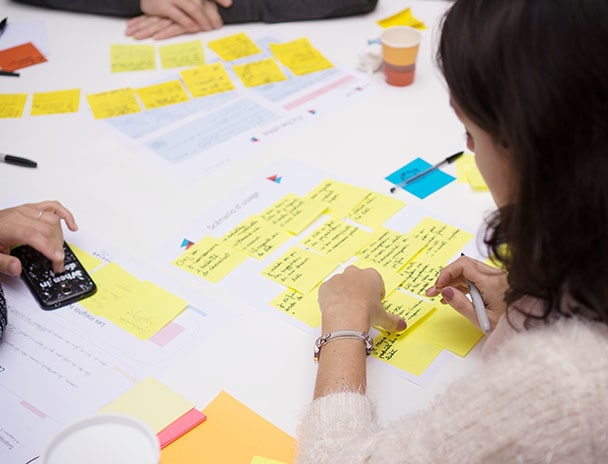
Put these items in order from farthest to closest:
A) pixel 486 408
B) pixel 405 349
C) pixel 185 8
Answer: pixel 185 8 < pixel 405 349 < pixel 486 408

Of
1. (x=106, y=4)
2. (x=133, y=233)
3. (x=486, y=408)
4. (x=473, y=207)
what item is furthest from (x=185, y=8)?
(x=486, y=408)

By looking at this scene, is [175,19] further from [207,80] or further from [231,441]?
[231,441]

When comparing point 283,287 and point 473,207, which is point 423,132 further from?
point 283,287

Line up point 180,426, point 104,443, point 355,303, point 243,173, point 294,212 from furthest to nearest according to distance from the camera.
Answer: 1. point 243,173
2. point 294,212
3. point 355,303
4. point 180,426
5. point 104,443

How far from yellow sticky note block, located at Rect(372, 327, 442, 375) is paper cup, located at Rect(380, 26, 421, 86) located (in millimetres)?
763

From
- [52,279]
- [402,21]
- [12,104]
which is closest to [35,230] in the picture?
[52,279]

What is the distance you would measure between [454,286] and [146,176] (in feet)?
2.14

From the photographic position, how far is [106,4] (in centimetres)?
191

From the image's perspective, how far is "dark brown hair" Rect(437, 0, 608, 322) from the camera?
64cm

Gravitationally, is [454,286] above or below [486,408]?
below

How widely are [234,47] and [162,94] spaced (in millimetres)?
272

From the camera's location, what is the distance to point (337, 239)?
3.94ft

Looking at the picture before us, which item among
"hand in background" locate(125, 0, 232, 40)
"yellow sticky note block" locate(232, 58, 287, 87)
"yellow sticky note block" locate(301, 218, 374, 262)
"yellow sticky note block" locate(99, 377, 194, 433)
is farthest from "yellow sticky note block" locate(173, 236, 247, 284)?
"hand in background" locate(125, 0, 232, 40)

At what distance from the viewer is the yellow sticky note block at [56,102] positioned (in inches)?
62.3
